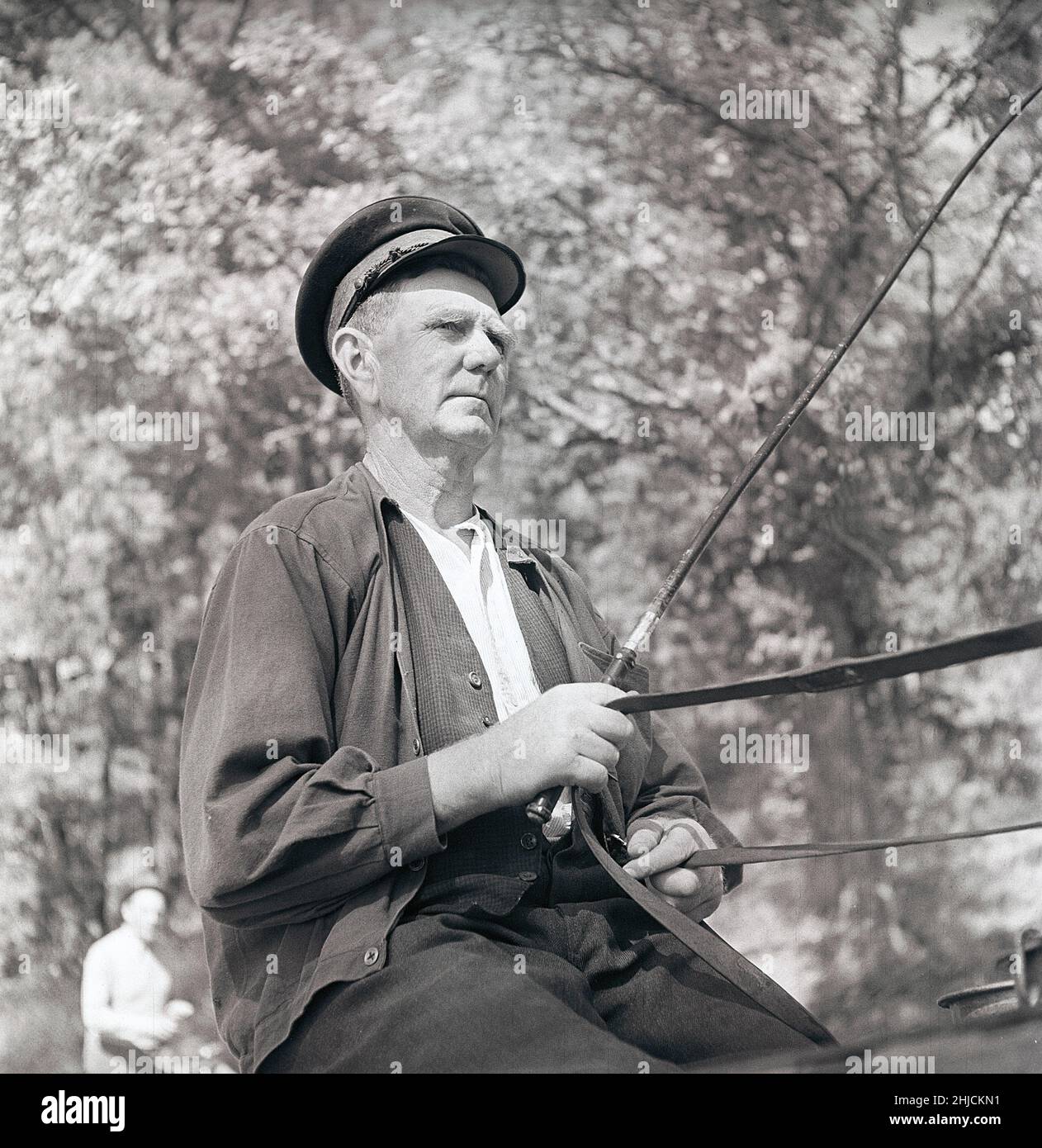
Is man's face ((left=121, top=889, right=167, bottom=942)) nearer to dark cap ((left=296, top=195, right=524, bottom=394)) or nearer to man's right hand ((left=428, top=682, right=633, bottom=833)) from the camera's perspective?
dark cap ((left=296, top=195, right=524, bottom=394))

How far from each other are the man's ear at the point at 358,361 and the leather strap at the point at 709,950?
0.74m

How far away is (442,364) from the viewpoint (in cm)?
204

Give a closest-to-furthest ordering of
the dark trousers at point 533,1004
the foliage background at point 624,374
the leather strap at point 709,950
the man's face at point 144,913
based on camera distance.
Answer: the dark trousers at point 533,1004
the leather strap at point 709,950
the man's face at point 144,913
the foliage background at point 624,374

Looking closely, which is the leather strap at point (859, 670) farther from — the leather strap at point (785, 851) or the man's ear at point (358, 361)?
the man's ear at point (358, 361)

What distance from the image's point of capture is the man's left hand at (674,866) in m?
1.87

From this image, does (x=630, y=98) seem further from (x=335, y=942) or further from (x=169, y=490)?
(x=335, y=942)

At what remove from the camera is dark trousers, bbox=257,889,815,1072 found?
1.51 m

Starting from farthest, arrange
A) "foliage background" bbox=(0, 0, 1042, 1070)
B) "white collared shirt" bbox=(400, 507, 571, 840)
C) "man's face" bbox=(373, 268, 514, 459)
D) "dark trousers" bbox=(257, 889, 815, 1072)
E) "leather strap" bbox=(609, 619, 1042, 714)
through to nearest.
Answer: "foliage background" bbox=(0, 0, 1042, 1070), "man's face" bbox=(373, 268, 514, 459), "white collared shirt" bbox=(400, 507, 571, 840), "dark trousers" bbox=(257, 889, 815, 1072), "leather strap" bbox=(609, 619, 1042, 714)

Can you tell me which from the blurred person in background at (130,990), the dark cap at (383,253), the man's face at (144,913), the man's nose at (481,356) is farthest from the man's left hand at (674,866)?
the man's face at (144,913)

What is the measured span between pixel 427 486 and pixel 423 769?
57cm

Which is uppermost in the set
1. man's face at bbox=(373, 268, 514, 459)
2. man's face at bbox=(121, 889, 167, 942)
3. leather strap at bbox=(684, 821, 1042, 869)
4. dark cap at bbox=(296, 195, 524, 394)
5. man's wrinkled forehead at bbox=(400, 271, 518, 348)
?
dark cap at bbox=(296, 195, 524, 394)

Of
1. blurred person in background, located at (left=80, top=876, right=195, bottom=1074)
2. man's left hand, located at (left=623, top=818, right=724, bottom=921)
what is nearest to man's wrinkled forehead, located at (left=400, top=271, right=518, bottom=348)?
man's left hand, located at (left=623, top=818, right=724, bottom=921)

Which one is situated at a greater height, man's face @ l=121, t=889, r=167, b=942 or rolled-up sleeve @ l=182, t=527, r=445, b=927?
man's face @ l=121, t=889, r=167, b=942
